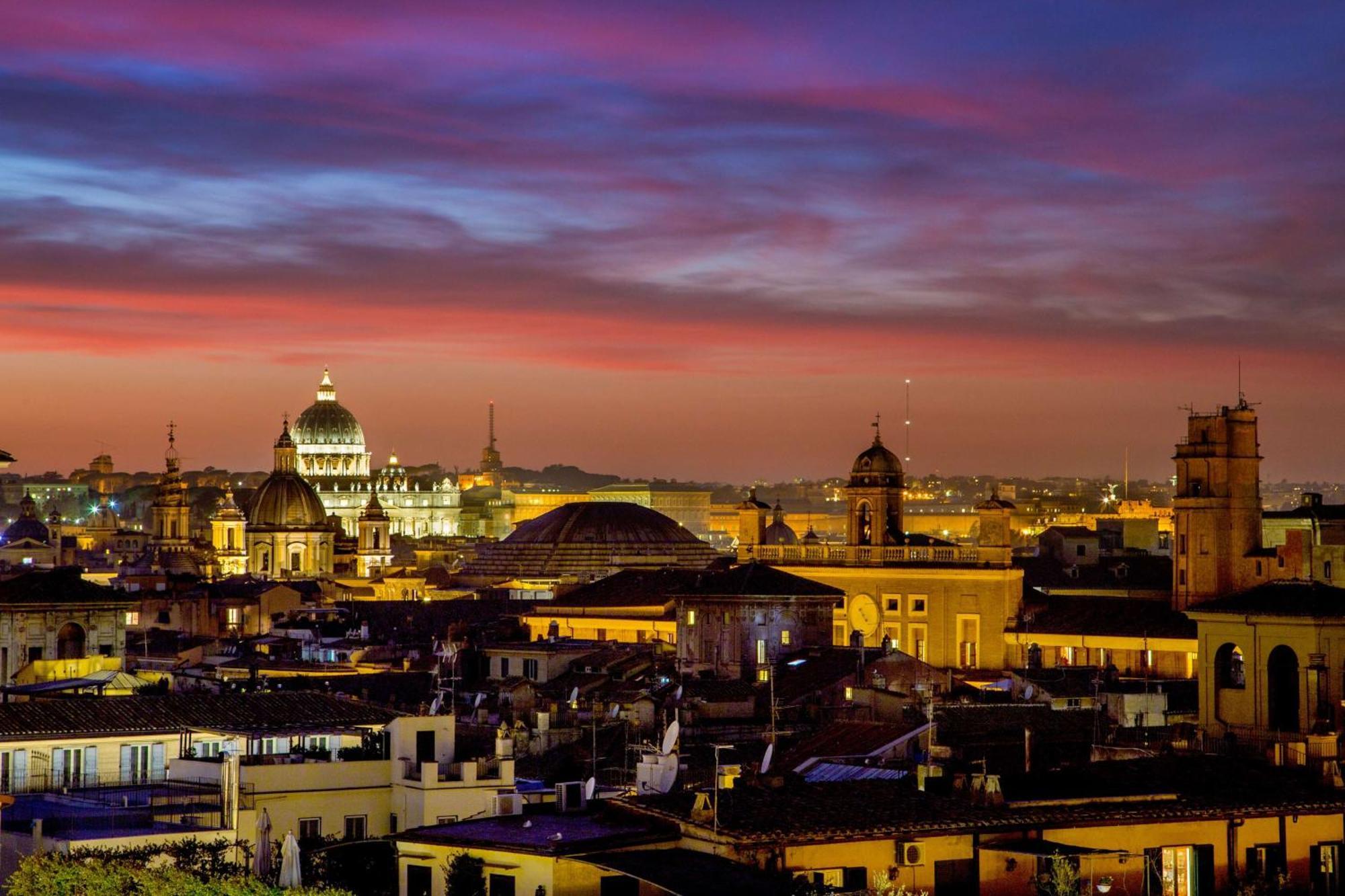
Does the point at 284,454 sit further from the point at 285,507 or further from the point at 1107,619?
the point at 1107,619

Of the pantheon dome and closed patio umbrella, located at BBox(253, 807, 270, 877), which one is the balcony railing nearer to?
the pantheon dome

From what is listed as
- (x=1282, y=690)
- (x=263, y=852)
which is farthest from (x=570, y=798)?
(x=1282, y=690)

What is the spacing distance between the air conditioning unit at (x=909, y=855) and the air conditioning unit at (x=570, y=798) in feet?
12.1

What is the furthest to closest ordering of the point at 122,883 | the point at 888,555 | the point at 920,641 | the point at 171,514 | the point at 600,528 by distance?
1. the point at 171,514
2. the point at 600,528
3. the point at 888,555
4. the point at 920,641
5. the point at 122,883

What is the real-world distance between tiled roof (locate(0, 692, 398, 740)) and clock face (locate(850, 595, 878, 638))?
110ft

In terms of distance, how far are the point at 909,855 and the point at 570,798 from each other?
436cm

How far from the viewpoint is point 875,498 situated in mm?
71812

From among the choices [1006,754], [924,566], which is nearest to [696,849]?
[1006,754]

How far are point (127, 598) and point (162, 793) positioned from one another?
32.2m

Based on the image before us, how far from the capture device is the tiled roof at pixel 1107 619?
207 feet

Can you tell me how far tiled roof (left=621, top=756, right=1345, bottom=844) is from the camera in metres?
24.9

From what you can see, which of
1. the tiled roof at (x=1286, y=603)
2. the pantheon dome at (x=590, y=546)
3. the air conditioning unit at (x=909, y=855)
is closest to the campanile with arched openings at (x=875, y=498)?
the tiled roof at (x=1286, y=603)

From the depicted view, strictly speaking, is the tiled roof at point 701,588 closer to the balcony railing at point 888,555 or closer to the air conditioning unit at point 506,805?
the balcony railing at point 888,555

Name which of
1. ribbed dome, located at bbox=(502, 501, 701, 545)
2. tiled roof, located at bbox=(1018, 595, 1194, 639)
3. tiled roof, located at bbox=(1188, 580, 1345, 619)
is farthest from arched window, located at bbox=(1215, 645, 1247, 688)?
ribbed dome, located at bbox=(502, 501, 701, 545)
